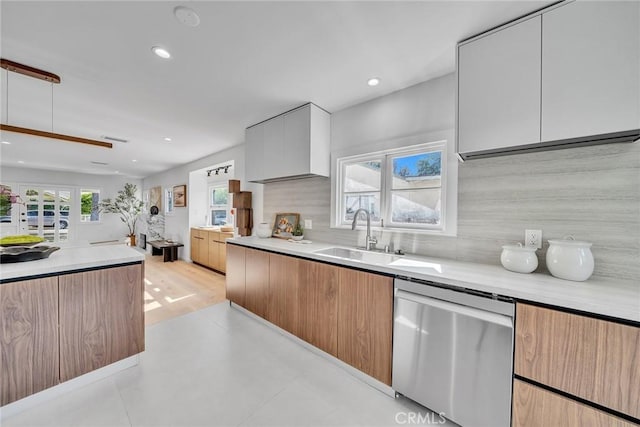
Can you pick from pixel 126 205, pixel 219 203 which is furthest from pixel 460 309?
pixel 126 205

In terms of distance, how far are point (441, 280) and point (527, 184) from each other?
3.08ft

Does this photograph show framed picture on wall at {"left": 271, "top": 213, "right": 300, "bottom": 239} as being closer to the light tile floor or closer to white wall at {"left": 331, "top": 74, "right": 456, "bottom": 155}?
white wall at {"left": 331, "top": 74, "right": 456, "bottom": 155}

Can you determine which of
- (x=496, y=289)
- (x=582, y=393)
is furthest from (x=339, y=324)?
(x=582, y=393)

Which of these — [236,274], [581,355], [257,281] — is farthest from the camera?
[236,274]

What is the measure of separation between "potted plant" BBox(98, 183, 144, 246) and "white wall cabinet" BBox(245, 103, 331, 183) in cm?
735

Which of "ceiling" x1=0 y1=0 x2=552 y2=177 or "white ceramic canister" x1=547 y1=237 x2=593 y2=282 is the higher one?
"ceiling" x1=0 y1=0 x2=552 y2=177

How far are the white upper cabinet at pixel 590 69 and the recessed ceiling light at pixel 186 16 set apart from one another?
78.4 inches

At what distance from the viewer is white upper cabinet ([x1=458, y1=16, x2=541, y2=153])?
1.33 meters

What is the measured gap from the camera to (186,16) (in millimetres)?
1388

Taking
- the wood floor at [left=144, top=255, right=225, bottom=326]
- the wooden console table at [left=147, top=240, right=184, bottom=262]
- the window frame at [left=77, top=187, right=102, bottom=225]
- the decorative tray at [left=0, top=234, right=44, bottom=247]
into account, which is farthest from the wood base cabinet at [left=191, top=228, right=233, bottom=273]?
the window frame at [left=77, top=187, right=102, bottom=225]

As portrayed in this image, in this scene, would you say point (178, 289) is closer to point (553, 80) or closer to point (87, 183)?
point (553, 80)

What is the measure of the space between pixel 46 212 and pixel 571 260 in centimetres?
1117

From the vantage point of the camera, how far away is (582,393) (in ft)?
3.30

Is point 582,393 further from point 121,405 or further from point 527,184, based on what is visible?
point 121,405
